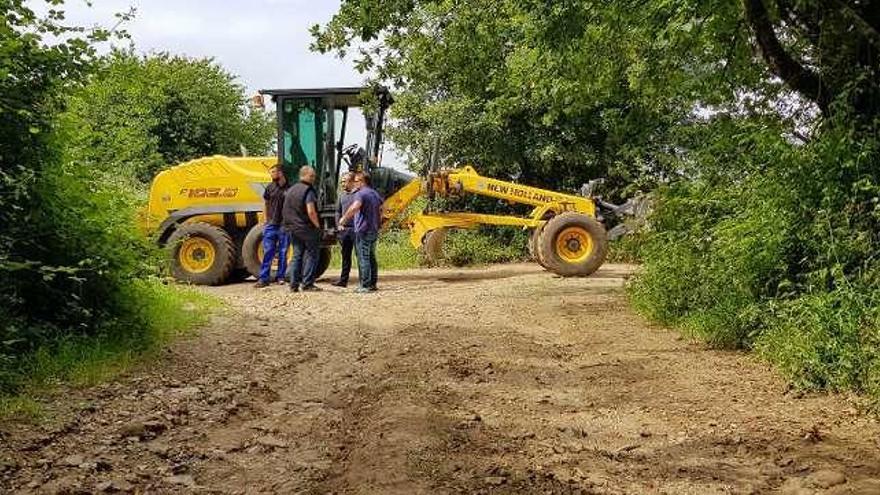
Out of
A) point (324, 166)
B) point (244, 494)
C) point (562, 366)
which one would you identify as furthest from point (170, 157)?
point (244, 494)

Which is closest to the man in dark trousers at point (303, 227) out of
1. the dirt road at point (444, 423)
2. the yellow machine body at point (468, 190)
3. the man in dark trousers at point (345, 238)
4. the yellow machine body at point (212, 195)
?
the man in dark trousers at point (345, 238)

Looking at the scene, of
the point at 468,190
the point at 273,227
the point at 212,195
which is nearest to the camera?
the point at 273,227

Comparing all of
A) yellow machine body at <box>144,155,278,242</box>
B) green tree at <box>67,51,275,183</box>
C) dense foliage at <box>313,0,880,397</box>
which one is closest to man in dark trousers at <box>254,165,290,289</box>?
yellow machine body at <box>144,155,278,242</box>

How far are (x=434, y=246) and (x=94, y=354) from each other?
13295mm

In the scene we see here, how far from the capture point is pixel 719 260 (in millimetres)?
8547

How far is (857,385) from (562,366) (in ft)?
7.66

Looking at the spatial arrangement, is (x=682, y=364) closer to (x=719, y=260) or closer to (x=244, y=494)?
(x=719, y=260)

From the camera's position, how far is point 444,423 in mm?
5348

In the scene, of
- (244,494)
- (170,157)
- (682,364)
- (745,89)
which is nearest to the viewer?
(244,494)

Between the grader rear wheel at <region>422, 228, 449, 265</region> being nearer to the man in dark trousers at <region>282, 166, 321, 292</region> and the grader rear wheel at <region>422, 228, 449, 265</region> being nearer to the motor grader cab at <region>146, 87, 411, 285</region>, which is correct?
the motor grader cab at <region>146, 87, 411, 285</region>

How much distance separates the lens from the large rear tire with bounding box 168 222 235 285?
15.6 metres

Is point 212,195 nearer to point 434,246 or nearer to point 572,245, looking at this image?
point 434,246

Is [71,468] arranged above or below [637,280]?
below

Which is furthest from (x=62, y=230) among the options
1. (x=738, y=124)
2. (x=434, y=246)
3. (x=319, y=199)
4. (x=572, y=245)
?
(x=434, y=246)
